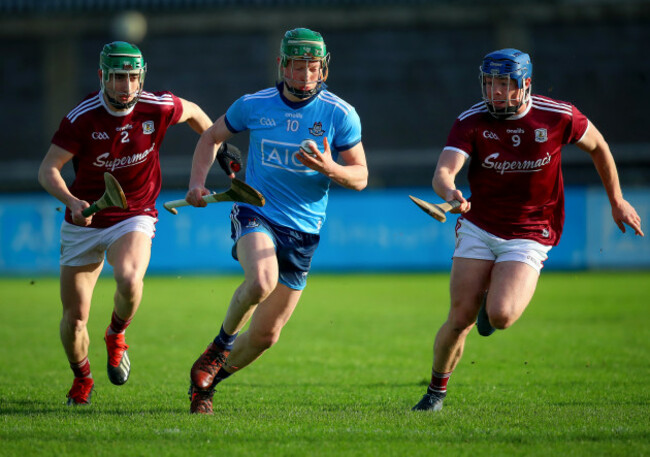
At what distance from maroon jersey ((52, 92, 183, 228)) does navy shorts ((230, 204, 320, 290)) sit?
902 mm

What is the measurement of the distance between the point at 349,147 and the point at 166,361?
3385 mm

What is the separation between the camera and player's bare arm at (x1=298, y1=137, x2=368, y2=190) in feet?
17.1

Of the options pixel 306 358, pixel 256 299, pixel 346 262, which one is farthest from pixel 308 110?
pixel 346 262

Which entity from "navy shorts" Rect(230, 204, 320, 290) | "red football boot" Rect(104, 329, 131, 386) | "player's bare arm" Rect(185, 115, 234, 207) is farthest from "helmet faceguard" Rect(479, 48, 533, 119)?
"red football boot" Rect(104, 329, 131, 386)

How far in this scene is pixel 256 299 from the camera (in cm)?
539

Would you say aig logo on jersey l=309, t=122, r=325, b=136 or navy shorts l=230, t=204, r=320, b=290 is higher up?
aig logo on jersey l=309, t=122, r=325, b=136

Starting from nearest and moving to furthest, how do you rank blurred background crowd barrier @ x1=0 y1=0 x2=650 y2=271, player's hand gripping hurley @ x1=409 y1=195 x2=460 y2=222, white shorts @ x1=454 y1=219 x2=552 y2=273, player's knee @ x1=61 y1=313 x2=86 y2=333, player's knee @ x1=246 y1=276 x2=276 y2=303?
1. player's hand gripping hurley @ x1=409 y1=195 x2=460 y2=222
2. player's knee @ x1=246 y1=276 x2=276 y2=303
3. white shorts @ x1=454 y1=219 x2=552 y2=273
4. player's knee @ x1=61 y1=313 x2=86 y2=333
5. blurred background crowd barrier @ x1=0 y1=0 x2=650 y2=271

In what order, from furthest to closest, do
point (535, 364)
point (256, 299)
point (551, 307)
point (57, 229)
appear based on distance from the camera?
point (57, 229) → point (551, 307) → point (535, 364) → point (256, 299)

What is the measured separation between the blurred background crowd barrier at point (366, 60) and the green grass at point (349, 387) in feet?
35.8

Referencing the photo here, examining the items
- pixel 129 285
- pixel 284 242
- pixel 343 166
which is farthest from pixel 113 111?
pixel 343 166

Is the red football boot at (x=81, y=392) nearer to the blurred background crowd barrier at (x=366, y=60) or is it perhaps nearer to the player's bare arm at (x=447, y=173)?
the player's bare arm at (x=447, y=173)

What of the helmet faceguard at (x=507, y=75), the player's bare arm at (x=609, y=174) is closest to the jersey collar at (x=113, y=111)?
the helmet faceguard at (x=507, y=75)

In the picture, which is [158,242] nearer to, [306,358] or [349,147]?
[306,358]

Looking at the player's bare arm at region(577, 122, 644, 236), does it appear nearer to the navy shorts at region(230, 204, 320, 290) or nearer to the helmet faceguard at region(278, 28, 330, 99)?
the helmet faceguard at region(278, 28, 330, 99)
